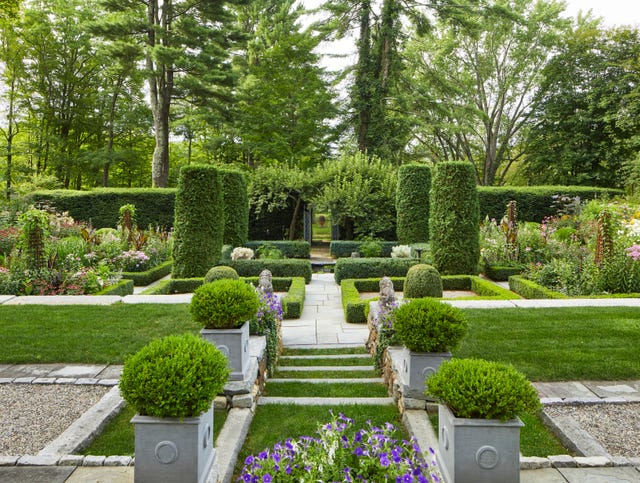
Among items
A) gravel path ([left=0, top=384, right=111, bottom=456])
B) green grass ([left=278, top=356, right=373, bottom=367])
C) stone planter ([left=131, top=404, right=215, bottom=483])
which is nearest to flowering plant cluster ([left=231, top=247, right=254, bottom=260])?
green grass ([left=278, top=356, right=373, bottom=367])

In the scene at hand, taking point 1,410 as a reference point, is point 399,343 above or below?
above

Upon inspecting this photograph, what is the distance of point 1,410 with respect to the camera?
12.1 ft

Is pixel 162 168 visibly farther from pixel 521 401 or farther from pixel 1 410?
pixel 521 401

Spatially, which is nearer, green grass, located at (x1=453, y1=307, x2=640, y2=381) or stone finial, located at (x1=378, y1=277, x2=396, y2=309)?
green grass, located at (x1=453, y1=307, x2=640, y2=381)

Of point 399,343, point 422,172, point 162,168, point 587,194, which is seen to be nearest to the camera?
point 399,343

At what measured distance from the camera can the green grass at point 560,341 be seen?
14.5ft

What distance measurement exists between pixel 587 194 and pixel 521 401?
1885cm

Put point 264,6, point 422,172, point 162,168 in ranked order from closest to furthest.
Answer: point 422,172, point 162,168, point 264,6

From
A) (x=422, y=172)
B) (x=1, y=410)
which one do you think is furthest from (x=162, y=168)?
(x=1, y=410)

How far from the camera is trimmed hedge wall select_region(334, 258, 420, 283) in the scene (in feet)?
33.8

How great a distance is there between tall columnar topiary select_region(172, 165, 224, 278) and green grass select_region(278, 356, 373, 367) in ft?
17.0

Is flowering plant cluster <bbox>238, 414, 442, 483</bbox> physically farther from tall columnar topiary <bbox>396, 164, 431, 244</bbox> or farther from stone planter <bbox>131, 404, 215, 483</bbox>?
tall columnar topiary <bbox>396, 164, 431, 244</bbox>

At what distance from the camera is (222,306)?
3830 mm

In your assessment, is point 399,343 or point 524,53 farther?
point 524,53
